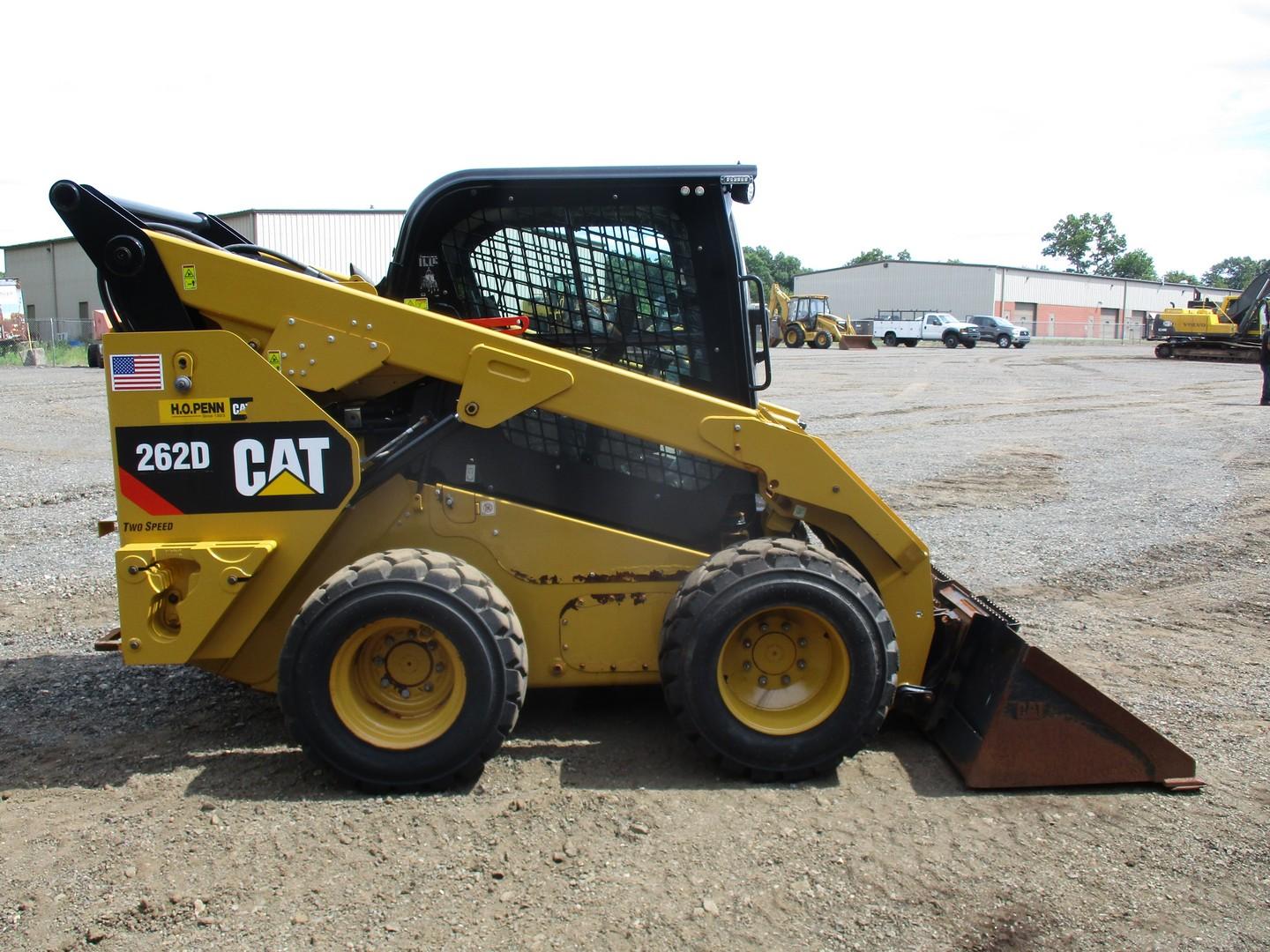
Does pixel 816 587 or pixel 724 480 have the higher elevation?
pixel 724 480

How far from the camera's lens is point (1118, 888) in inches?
131

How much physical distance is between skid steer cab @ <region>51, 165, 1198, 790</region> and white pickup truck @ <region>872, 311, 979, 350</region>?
4709 cm

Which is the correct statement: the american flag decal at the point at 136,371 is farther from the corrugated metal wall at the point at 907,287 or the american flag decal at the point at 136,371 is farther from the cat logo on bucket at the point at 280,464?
the corrugated metal wall at the point at 907,287

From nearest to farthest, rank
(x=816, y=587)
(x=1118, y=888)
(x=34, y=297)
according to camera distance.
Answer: (x=1118, y=888) → (x=816, y=587) → (x=34, y=297)

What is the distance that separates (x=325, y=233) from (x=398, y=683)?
114ft

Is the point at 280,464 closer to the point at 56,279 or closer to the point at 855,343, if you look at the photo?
the point at 855,343

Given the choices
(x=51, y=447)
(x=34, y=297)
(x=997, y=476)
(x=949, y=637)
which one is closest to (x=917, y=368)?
(x=997, y=476)

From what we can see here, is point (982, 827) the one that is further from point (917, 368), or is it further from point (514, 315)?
point (917, 368)

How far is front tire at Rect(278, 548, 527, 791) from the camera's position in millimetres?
3879

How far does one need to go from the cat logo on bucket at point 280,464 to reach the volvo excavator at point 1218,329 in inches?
1472

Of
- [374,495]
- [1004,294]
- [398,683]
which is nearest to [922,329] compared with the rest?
[1004,294]

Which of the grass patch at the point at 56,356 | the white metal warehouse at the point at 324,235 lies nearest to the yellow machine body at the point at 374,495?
the white metal warehouse at the point at 324,235

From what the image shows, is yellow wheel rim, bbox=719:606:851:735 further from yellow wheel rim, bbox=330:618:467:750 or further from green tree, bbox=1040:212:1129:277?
green tree, bbox=1040:212:1129:277

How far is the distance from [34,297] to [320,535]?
61137 millimetres
